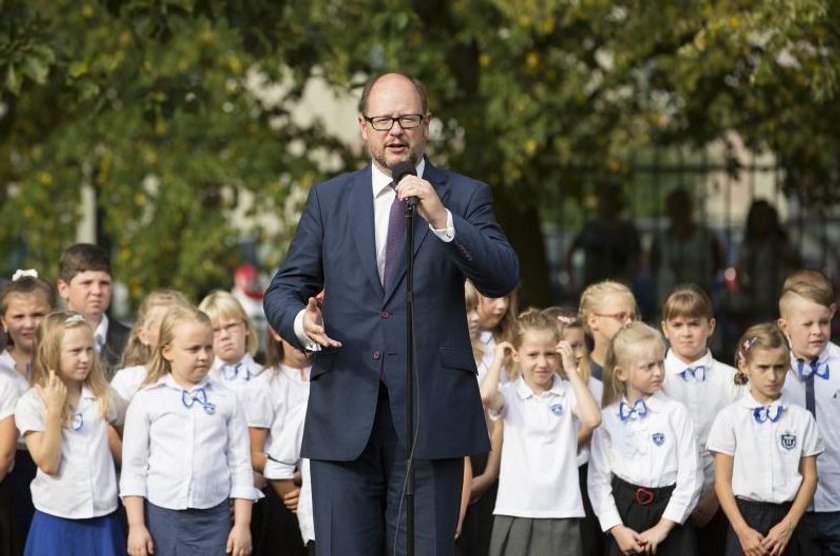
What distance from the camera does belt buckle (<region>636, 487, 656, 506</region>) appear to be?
7004 mm

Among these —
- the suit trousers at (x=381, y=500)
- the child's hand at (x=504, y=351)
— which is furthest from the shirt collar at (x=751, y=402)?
the suit trousers at (x=381, y=500)

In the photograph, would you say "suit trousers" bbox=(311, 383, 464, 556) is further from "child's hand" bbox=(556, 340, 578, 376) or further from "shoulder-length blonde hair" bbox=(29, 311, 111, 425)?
"shoulder-length blonde hair" bbox=(29, 311, 111, 425)

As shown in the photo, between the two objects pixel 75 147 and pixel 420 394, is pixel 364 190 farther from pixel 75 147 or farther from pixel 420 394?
pixel 75 147

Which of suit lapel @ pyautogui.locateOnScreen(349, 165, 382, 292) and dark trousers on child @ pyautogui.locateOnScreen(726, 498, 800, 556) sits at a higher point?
suit lapel @ pyautogui.locateOnScreen(349, 165, 382, 292)

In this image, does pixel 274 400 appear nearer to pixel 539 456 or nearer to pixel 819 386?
pixel 539 456

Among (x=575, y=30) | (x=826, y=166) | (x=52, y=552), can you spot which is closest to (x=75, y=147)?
(x=575, y=30)

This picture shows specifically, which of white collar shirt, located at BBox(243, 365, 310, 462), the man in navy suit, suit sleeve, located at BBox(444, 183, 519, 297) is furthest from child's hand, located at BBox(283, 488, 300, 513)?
suit sleeve, located at BBox(444, 183, 519, 297)

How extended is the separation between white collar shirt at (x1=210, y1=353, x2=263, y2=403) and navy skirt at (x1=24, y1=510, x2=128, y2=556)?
107cm

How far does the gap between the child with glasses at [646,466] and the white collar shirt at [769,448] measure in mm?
190

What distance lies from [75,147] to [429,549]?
9773 mm

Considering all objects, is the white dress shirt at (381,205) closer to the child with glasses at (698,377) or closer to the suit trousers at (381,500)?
the suit trousers at (381,500)

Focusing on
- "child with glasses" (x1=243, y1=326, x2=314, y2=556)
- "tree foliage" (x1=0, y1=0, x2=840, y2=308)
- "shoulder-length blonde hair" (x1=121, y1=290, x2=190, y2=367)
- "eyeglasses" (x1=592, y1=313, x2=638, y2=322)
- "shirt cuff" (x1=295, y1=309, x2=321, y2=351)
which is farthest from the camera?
"tree foliage" (x1=0, y1=0, x2=840, y2=308)

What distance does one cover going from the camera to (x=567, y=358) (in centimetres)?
703

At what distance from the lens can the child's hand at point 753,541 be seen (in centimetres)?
693
